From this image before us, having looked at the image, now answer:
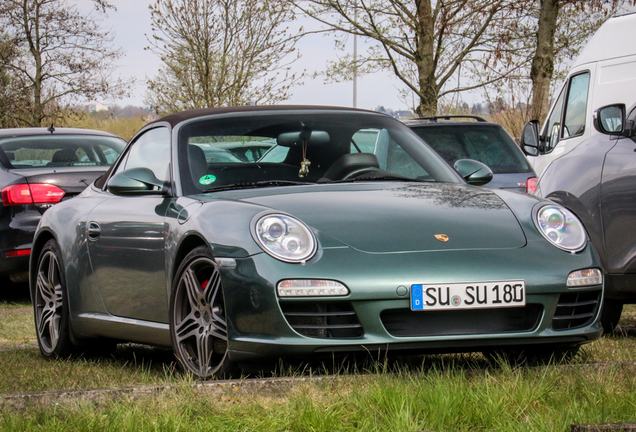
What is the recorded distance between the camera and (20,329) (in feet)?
25.8

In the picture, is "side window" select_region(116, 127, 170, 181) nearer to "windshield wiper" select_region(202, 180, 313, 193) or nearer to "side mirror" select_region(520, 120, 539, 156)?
"windshield wiper" select_region(202, 180, 313, 193)

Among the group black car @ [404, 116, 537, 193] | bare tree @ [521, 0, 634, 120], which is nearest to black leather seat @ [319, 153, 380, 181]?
black car @ [404, 116, 537, 193]

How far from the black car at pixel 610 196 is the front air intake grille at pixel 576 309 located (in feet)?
5.87

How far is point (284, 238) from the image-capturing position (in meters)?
4.11

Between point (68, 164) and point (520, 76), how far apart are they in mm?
17923

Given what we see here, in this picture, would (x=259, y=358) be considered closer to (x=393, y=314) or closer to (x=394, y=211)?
(x=393, y=314)

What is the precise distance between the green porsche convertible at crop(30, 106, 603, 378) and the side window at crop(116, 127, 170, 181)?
22 millimetres

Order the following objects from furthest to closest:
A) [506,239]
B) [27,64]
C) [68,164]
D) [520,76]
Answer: [27,64], [520,76], [68,164], [506,239]

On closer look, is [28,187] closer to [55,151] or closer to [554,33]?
[55,151]

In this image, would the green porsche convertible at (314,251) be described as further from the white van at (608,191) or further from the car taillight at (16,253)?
the car taillight at (16,253)

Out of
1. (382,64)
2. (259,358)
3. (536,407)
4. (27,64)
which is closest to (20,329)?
(259,358)

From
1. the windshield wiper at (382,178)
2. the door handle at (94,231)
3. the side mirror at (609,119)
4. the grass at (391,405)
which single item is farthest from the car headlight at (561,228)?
the door handle at (94,231)

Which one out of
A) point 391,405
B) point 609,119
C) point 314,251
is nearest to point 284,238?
point 314,251

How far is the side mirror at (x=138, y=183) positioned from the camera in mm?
→ 5148
